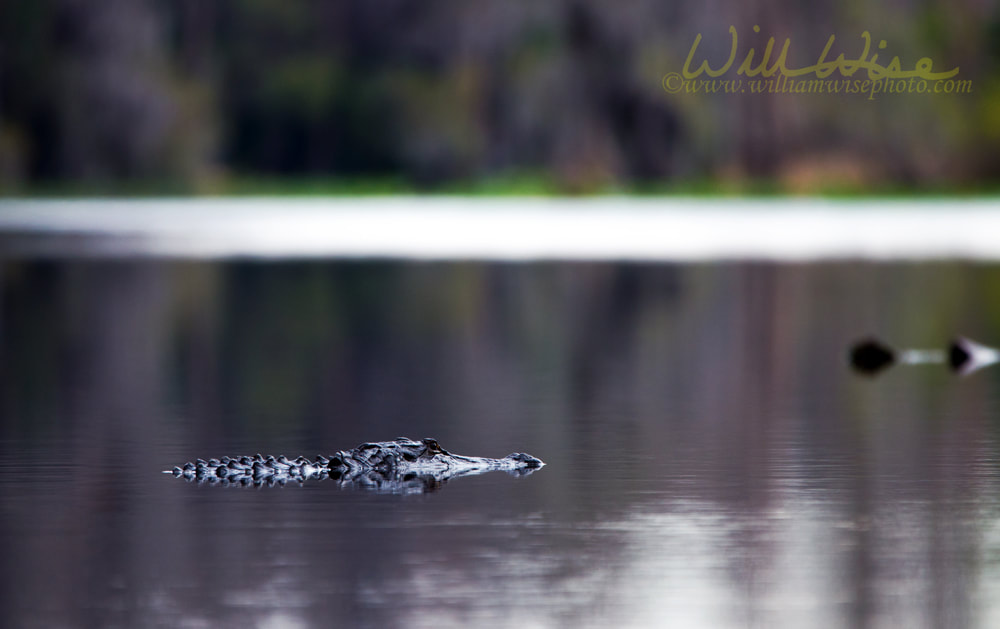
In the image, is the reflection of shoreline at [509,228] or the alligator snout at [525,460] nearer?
the alligator snout at [525,460]

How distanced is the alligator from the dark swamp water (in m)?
0.15

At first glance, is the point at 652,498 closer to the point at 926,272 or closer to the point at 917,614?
the point at 917,614

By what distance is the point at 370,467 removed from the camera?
8.41 metres

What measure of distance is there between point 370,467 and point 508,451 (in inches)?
35.2

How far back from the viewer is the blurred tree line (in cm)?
3381

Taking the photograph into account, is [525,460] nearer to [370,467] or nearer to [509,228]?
[370,467]

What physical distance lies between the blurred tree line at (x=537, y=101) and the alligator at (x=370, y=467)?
2545 centimetres

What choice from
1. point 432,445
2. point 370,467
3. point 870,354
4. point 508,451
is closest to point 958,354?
point 870,354

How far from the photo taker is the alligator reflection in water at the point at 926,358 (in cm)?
1292

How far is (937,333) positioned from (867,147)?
19.4m

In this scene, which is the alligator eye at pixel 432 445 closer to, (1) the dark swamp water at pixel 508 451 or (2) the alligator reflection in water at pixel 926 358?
(1) the dark swamp water at pixel 508 451

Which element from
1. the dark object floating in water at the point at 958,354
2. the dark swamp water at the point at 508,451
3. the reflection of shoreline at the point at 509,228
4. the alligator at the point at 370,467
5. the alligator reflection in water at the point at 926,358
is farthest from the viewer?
the reflection of shoreline at the point at 509,228

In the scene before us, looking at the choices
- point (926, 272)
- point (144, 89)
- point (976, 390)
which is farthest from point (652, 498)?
point (144, 89)

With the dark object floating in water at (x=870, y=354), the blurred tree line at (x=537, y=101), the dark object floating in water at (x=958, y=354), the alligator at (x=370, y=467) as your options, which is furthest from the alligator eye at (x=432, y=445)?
the blurred tree line at (x=537, y=101)
